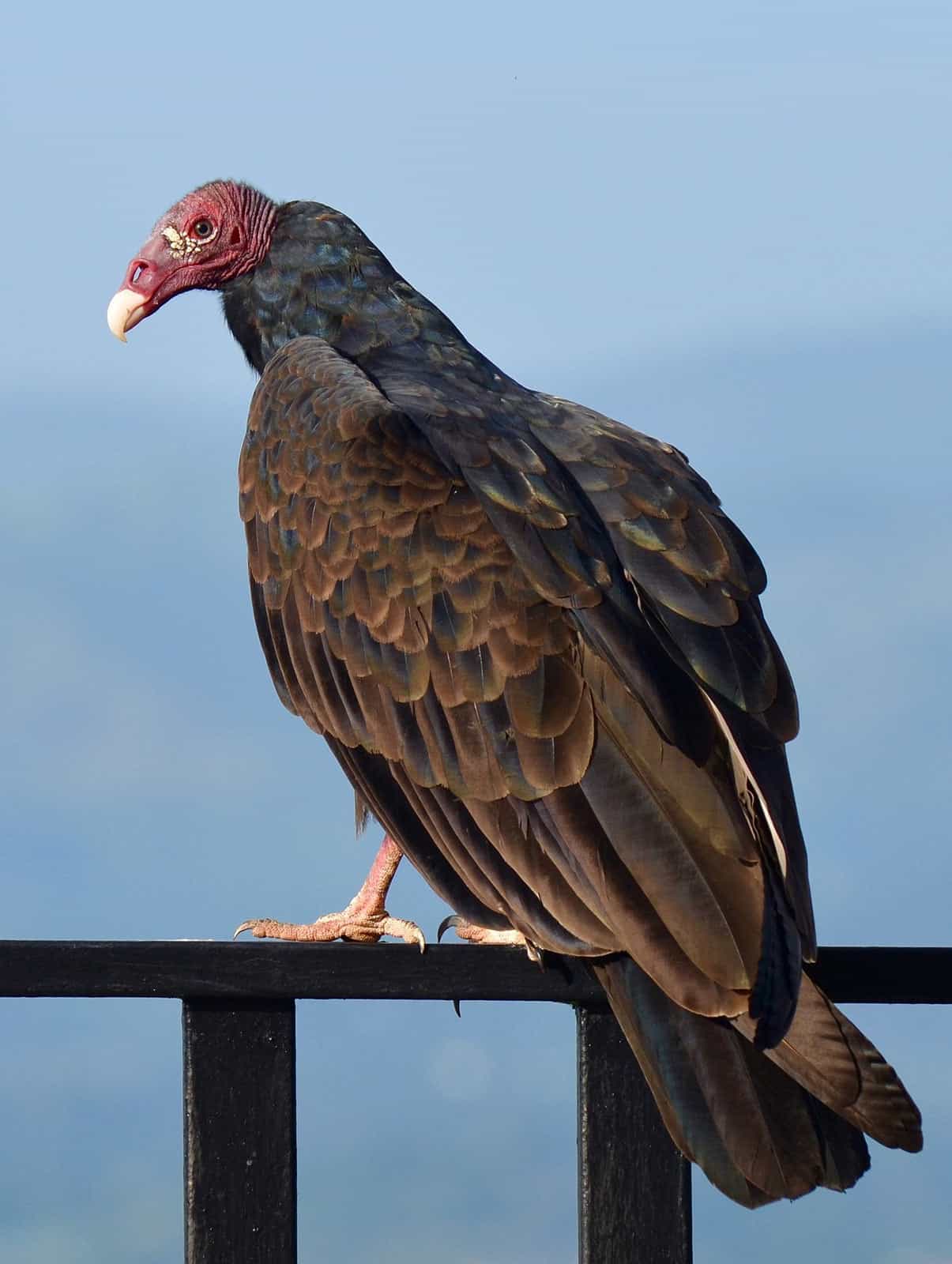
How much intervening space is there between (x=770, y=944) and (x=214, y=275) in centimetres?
302

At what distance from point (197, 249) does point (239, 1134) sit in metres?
2.97

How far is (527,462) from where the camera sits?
363 cm

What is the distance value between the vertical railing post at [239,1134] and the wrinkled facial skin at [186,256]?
2686 millimetres

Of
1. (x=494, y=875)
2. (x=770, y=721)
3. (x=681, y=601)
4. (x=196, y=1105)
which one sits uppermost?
(x=681, y=601)

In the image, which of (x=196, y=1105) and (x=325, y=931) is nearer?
(x=196, y=1105)

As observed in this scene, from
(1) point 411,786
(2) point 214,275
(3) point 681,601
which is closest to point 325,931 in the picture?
(1) point 411,786

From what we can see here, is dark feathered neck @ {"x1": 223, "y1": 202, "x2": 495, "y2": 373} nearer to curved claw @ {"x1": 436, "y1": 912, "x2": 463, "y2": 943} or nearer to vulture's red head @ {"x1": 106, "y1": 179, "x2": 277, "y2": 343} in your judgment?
vulture's red head @ {"x1": 106, "y1": 179, "x2": 277, "y2": 343}

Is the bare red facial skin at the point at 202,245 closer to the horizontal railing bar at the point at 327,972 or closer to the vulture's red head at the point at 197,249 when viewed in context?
the vulture's red head at the point at 197,249

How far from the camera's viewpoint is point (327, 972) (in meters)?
2.98

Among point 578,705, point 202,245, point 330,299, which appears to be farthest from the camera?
point 202,245

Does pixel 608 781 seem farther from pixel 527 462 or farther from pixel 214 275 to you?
pixel 214 275

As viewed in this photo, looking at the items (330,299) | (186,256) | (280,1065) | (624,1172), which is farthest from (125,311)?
(624,1172)

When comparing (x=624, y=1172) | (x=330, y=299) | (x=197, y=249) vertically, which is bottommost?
(x=624, y=1172)

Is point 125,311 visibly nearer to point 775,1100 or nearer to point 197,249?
point 197,249
